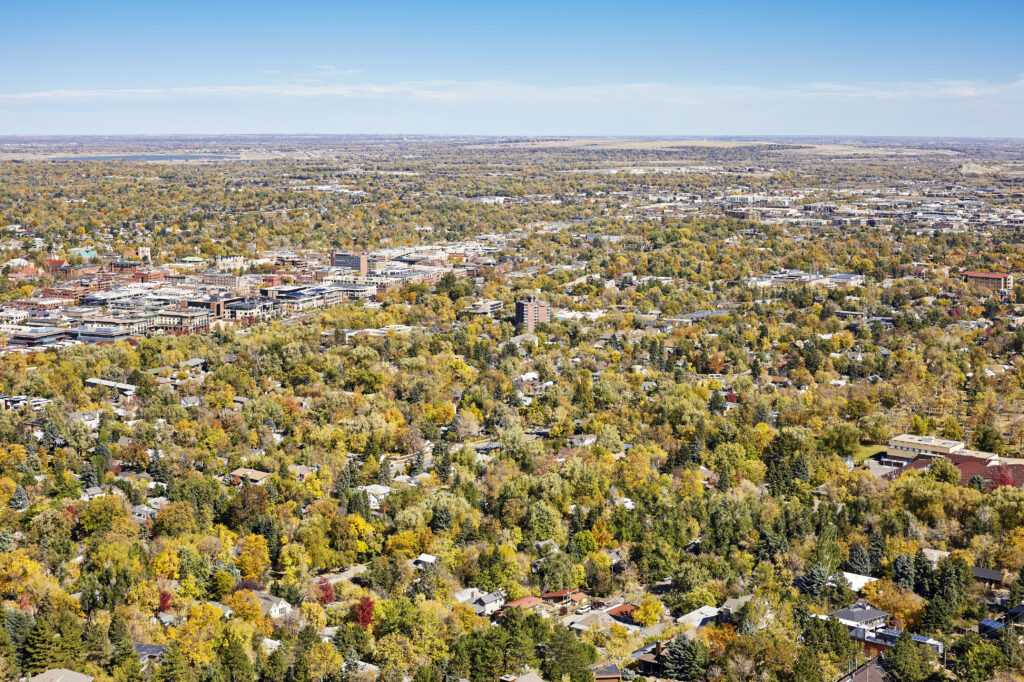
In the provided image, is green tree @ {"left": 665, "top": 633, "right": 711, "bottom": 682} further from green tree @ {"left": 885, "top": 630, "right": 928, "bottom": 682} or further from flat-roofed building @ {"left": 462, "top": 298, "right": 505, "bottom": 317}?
flat-roofed building @ {"left": 462, "top": 298, "right": 505, "bottom": 317}

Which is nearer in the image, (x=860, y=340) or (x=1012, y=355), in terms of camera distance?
(x=1012, y=355)

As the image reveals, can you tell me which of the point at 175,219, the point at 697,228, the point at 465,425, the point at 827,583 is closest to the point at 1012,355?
the point at 465,425

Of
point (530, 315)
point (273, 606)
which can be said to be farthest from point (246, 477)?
point (530, 315)

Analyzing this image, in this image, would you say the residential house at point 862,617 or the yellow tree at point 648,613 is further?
the yellow tree at point 648,613

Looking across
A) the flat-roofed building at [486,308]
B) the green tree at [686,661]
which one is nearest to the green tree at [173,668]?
the green tree at [686,661]

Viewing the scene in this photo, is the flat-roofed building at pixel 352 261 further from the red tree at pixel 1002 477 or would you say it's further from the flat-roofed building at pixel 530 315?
the red tree at pixel 1002 477

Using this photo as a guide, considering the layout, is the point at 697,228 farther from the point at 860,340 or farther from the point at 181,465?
the point at 181,465

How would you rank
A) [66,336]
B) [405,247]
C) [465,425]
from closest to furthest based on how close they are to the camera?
[465,425]
[66,336]
[405,247]

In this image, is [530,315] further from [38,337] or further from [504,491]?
[504,491]
